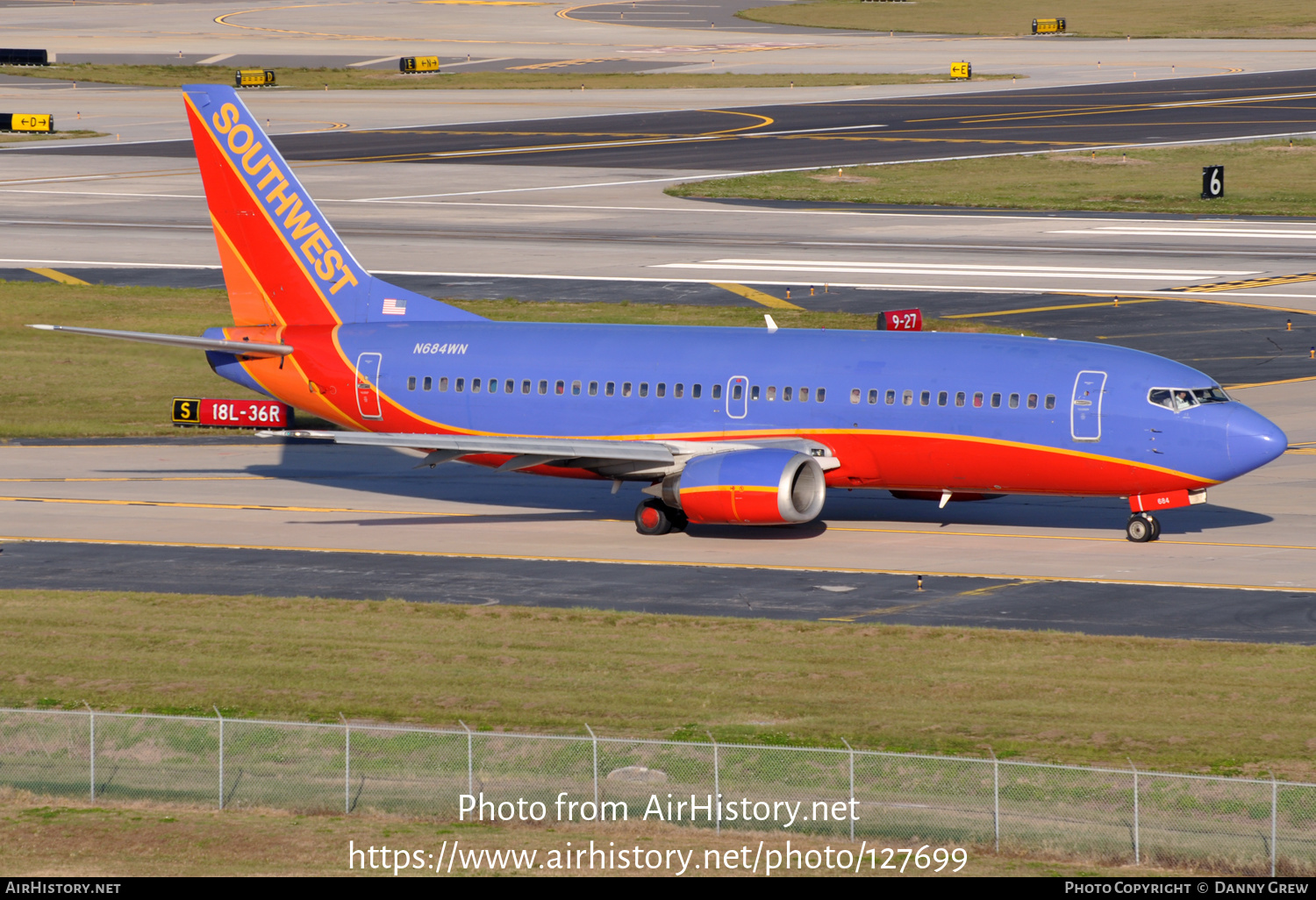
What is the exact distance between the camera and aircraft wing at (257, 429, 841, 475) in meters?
45.1

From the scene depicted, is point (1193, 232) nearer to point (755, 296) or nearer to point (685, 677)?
point (755, 296)

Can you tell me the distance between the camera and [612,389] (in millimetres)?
46750

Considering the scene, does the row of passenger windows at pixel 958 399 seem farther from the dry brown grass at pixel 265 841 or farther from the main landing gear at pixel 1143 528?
the dry brown grass at pixel 265 841

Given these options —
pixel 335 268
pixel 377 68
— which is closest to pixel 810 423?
pixel 335 268

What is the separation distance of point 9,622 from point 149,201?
70379 mm

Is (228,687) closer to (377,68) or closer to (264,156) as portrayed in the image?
(264,156)

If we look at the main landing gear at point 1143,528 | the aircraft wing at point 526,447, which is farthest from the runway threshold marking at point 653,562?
the main landing gear at point 1143,528

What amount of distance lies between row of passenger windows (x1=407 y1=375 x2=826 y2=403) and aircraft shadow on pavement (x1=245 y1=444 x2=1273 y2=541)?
12.3ft

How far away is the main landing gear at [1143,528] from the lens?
4447cm

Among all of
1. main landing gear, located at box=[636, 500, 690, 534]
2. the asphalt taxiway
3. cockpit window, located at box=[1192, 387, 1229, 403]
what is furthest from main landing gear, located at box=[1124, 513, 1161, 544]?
main landing gear, located at box=[636, 500, 690, 534]

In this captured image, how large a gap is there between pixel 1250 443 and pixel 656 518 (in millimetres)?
14810

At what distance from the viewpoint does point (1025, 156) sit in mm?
114875

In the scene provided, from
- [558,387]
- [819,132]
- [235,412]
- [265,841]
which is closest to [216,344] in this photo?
[235,412]

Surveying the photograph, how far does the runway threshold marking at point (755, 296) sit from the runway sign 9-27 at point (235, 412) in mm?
26249
